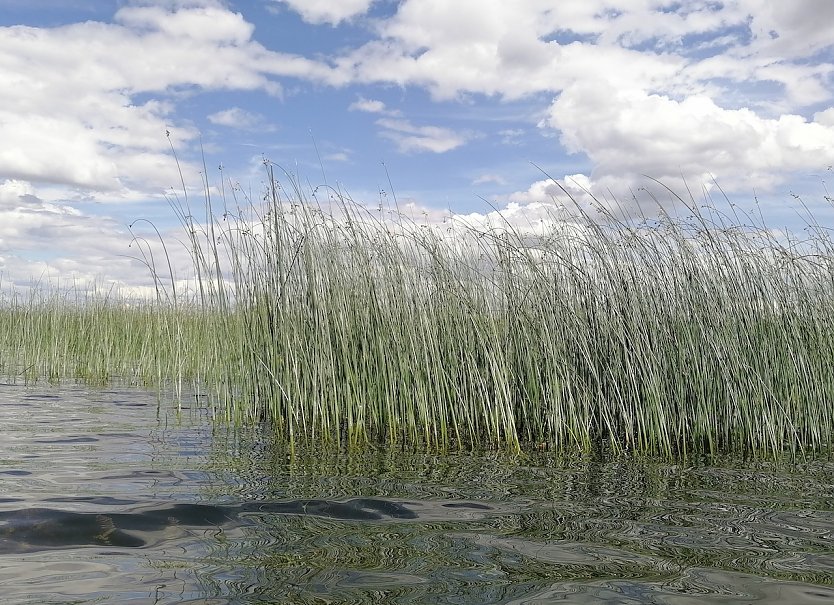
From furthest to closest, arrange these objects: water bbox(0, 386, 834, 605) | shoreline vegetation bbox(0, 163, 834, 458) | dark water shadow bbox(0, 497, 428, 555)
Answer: shoreline vegetation bbox(0, 163, 834, 458) < dark water shadow bbox(0, 497, 428, 555) < water bbox(0, 386, 834, 605)

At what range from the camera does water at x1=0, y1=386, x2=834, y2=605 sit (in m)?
2.36

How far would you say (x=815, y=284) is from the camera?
5930mm

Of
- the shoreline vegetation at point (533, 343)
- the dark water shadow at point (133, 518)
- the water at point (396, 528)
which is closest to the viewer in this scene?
the water at point (396, 528)

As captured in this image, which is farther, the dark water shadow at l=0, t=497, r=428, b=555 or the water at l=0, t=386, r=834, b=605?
the dark water shadow at l=0, t=497, r=428, b=555

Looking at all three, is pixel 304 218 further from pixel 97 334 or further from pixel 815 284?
pixel 97 334

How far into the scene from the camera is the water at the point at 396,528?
2.36 m

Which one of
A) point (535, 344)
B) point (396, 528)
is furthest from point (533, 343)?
point (396, 528)

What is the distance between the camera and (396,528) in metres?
3.06

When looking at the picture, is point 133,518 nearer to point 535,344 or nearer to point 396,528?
point 396,528

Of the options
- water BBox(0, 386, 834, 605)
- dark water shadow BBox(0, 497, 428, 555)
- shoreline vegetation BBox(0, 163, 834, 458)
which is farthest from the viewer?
shoreline vegetation BBox(0, 163, 834, 458)

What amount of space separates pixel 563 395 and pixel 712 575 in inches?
114

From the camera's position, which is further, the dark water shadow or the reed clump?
the reed clump

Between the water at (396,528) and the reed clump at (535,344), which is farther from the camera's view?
the reed clump at (535,344)

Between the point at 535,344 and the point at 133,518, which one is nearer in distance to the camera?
the point at 133,518
